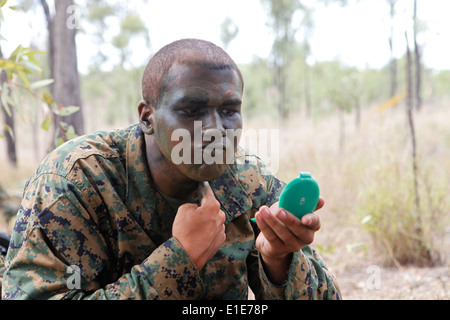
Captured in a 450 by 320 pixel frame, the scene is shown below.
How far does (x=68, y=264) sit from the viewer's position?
4.59ft

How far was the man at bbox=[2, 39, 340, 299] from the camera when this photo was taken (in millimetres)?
1358

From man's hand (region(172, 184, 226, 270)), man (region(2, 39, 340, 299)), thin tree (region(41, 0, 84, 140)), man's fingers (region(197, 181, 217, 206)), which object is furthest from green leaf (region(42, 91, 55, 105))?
thin tree (region(41, 0, 84, 140))

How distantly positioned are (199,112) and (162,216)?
51 centimetres

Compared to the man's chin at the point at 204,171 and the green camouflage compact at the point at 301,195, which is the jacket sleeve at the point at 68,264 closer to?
the man's chin at the point at 204,171

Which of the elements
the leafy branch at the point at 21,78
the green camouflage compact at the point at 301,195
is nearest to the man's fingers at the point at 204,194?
the green camouflage compact at the point at 301,195

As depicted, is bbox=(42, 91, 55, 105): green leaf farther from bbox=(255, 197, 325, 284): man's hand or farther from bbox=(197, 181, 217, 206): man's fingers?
bbox=(255, 197, 325, 284): man's hand

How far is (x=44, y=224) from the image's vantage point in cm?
139

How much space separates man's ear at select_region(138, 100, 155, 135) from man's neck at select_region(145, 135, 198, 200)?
0.06 metres

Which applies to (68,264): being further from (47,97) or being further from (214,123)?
(47,97)

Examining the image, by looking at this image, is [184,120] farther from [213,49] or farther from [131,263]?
[131,263]

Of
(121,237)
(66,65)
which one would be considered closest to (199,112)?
(121,237)

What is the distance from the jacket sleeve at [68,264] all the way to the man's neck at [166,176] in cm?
34
